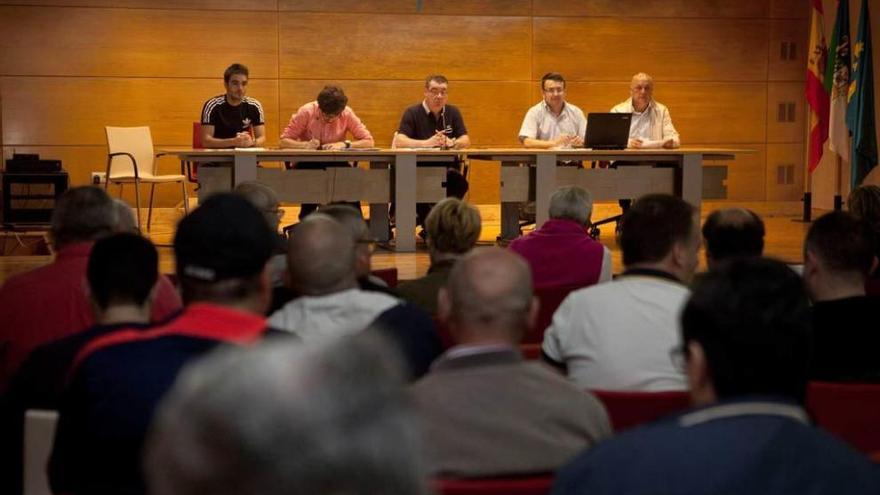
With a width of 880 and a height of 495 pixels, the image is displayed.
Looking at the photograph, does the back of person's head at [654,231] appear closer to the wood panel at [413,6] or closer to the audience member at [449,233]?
the audience member at [449,233]

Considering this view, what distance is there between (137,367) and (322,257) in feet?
3.29

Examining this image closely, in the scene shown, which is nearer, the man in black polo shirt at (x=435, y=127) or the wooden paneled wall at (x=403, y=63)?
the man in black polo shirt at (x=435, y=127)

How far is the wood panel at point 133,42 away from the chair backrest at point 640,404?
31.7 feet

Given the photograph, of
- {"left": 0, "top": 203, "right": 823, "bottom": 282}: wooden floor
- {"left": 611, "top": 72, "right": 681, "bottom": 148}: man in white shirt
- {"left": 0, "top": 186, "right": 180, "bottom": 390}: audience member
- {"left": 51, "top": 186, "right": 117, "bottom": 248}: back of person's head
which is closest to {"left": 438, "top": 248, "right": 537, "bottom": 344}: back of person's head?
{"left": 0, "top": 186, "right": 180, "bottom": 390}: audience member

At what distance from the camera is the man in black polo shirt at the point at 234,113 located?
8992 millimetres

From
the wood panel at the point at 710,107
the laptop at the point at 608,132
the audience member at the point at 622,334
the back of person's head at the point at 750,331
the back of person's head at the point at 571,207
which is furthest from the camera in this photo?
the wood panel at the point at 710,107

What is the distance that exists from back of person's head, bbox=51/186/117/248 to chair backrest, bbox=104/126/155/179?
6467 mm

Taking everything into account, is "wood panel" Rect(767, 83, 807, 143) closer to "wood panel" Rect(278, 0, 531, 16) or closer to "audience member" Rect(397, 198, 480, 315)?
"wood panel" Rect(278, 0, 531, 16)

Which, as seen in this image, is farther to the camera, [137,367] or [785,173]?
[785,173]

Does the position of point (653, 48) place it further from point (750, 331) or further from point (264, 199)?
point (750, 331)

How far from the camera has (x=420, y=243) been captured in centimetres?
948

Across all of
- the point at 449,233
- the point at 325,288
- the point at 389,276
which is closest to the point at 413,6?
→ the point at 389,276

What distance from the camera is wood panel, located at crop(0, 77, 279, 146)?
37.0 feet

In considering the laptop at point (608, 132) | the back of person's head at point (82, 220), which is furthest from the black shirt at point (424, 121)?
the back of person's head at point (82, 220)
